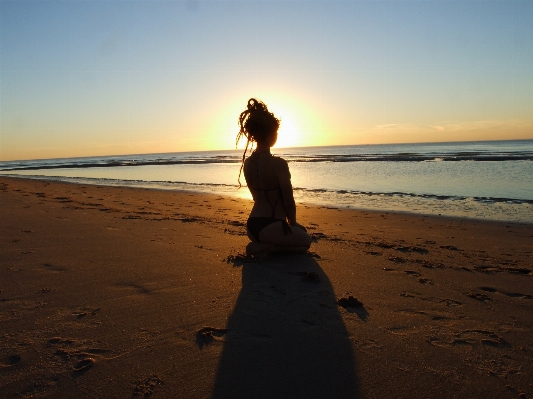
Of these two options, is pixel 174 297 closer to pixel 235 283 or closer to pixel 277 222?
pixel 235 283

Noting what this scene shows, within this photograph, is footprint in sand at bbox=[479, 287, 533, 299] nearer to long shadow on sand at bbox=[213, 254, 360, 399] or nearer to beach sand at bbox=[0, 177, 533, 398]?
beach sand at bbox=[0, 177, 533, 398]

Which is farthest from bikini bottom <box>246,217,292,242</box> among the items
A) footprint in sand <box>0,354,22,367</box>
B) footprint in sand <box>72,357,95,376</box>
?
footprint in sand <box>0,354,22,367</box>

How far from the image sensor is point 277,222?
16.6ft

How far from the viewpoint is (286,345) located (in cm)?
282

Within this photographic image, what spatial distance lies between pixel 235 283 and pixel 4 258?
9.72 ft

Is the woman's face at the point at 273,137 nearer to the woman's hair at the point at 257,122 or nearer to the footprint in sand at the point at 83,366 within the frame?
the woman's hair at the point at 257,122

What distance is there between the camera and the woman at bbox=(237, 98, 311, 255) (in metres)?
4.84

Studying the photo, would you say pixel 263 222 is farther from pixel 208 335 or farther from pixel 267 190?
pixel 208 335

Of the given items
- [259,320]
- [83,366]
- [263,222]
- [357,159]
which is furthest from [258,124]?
[357,159]

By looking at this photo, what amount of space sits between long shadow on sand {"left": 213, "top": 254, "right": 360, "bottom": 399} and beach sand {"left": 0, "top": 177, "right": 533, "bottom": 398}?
0.04 ft

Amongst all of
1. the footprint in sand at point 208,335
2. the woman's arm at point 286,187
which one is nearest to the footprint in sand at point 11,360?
the footprint in sand at point 208,335

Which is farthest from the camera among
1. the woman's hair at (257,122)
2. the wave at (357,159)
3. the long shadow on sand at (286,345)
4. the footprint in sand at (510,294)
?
the wave at (357,159)

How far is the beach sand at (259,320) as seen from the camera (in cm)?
240

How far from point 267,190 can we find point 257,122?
84 cm
